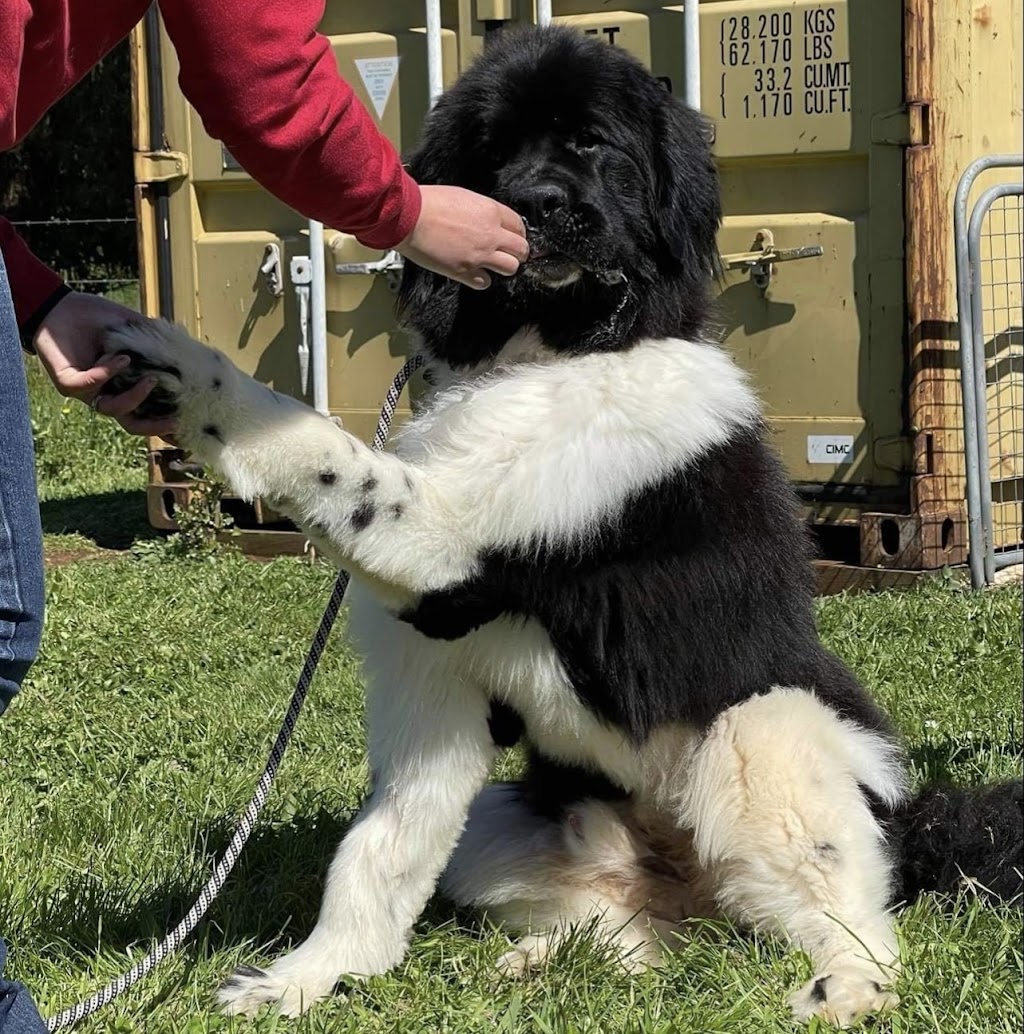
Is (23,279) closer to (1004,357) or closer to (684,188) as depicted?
(684,188)

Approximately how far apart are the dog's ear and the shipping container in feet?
9.04

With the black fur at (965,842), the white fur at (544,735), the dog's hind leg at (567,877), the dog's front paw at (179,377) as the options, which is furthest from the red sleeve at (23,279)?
the black fur at (965,842)

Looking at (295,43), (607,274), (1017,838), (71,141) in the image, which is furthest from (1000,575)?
(71,141)

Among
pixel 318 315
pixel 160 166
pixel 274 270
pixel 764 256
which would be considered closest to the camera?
pixel 764 256

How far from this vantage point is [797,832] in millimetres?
2988

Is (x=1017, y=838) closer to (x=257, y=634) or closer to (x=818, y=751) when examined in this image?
(x=818, y=751)

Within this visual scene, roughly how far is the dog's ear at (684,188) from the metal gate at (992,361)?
3.17m

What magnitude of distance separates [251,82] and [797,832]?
183cm

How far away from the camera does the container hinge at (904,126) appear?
6.12 meters

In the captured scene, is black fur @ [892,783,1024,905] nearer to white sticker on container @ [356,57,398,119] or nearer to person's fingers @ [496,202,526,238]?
person's fingers @ [496,202,526,238]

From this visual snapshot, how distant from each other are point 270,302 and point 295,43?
567cm

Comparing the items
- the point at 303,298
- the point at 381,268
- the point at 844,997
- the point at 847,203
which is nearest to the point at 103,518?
the point at 303,298

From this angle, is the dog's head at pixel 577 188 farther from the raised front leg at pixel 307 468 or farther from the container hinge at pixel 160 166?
the container hinge at pixel 160 166

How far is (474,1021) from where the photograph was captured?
9.05ft
